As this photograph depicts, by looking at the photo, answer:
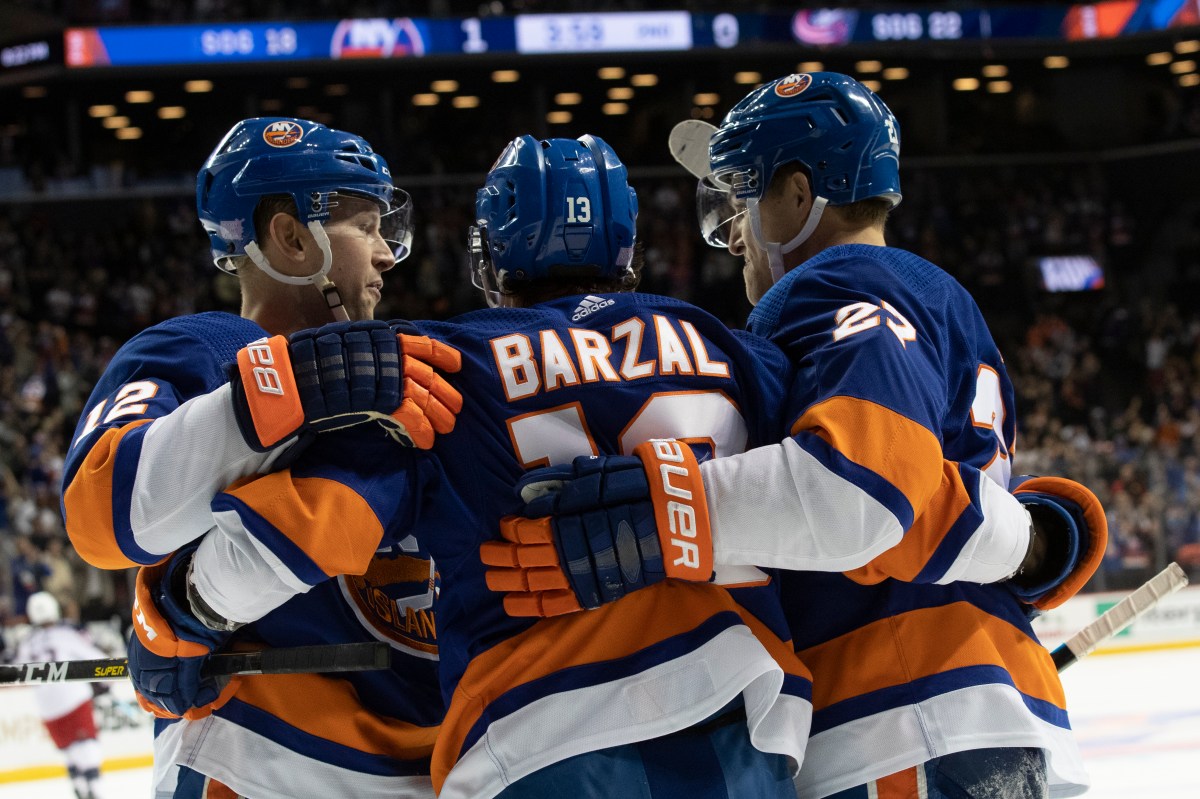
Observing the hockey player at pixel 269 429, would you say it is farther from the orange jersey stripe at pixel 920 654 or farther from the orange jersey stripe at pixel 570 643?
the orange jersey stripe at pixel 920 654

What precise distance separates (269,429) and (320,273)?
2.52 feet

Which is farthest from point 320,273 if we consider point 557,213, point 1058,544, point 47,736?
point 47,736

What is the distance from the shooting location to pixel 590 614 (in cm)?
174

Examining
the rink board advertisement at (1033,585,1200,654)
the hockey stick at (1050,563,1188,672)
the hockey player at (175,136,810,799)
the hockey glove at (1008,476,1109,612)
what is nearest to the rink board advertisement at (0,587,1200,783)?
the rink board advertisement at (1033,585,1200,654)

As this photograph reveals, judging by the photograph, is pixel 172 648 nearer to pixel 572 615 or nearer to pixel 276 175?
pixel 572 615

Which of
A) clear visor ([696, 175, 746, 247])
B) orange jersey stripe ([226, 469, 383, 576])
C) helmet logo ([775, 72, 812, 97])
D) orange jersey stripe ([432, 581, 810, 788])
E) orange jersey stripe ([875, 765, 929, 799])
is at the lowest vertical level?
orange jersey stripe ([875, 765, 929, 799])

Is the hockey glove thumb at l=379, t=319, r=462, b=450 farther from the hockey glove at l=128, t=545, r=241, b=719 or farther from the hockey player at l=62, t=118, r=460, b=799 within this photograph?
the hockey glove at l=128, t=545, r=241, b=719

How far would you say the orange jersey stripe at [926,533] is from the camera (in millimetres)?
1845

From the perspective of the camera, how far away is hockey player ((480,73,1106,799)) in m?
1.71

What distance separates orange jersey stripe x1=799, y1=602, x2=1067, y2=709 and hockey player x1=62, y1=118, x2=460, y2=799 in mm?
641

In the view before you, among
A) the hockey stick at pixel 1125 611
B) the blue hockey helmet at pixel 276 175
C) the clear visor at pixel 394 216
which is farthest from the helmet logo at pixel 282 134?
the hockey stick at pixel 1125 611

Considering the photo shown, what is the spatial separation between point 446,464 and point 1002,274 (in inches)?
619

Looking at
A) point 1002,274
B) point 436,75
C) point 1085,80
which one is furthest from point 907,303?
point 1085,80

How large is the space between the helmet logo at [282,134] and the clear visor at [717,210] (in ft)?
2.51
